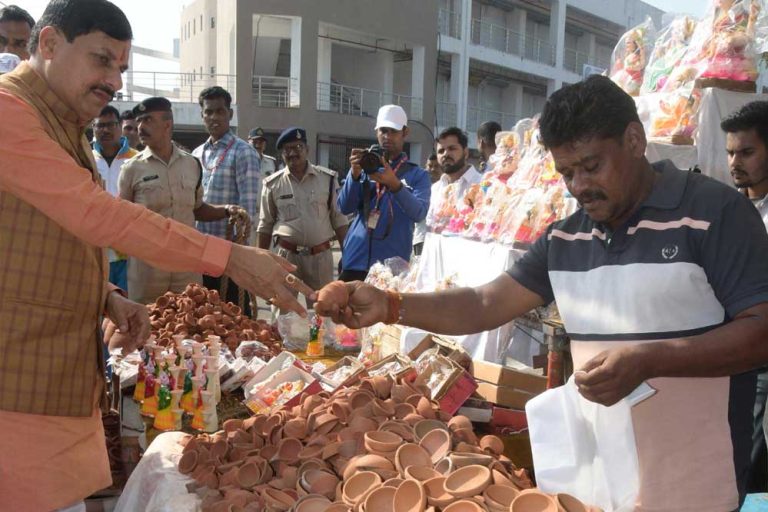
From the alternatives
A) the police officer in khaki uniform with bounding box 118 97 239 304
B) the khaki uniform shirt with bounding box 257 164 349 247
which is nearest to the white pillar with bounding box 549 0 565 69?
the khaki uniform shirt with bounding box 257 164 349 247

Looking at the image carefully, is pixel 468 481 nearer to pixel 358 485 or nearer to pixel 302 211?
pixel 358 485

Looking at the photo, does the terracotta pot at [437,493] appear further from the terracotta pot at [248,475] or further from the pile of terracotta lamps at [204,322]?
the pile of terracotta lamps at [204,322]

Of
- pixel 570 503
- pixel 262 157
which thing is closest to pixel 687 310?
pixel 570 503

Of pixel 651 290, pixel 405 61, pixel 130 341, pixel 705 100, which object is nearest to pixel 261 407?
pixel 130 341

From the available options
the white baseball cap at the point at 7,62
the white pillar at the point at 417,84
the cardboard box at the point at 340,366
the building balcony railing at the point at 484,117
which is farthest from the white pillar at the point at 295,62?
the cardboard box at the point at 340,366

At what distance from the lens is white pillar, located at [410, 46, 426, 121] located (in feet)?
61.9

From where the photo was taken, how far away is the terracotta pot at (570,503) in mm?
1405

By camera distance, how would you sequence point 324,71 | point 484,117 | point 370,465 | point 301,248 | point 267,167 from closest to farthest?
1. point 370,465
2. point 301,248
3. point 267,167
4. point 324,71
5. point 484,117

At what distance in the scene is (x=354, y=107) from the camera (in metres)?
19.2

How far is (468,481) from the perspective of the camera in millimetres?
1552

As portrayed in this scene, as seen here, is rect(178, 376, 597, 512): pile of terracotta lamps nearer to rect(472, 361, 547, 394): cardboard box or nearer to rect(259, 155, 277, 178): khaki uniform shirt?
rect(472, 361, 547, 394): cardboard box

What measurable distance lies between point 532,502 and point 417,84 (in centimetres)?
1845

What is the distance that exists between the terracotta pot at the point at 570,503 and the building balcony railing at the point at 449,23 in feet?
66.0

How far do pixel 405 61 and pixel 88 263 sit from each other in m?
19.3
